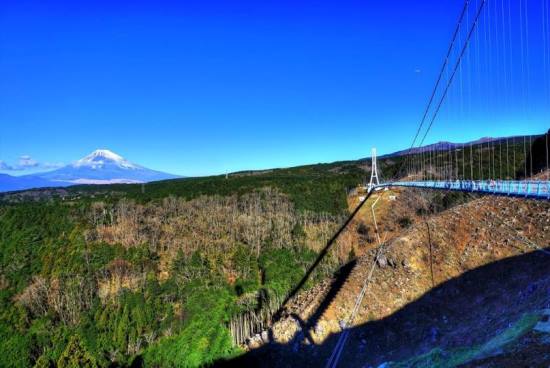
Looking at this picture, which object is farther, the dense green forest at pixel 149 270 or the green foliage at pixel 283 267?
the green foliage at pixel 283 267

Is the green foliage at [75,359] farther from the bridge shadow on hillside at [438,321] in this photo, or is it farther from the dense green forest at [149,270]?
the bridge shadow on hillside at [438,321]

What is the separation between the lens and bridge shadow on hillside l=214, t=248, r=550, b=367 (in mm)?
18062

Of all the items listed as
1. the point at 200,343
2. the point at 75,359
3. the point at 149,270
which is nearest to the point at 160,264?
the point at 149,270

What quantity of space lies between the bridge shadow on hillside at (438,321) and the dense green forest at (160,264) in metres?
4.64

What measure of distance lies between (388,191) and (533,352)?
58467 mm

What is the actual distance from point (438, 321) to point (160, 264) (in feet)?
162

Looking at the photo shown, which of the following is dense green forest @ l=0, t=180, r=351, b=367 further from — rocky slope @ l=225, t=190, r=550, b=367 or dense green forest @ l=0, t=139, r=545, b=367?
rocky slope @ l=225, t=190, r=550, b=367

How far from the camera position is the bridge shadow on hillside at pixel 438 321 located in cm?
1806

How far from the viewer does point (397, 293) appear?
2464cm

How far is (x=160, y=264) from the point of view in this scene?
62938 mm

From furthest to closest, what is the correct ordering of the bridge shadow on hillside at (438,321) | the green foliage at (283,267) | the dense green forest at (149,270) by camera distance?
the green foliage at (283,267) → the dense green forest at (149,270) → the bridge shadow on hillside at (438,321)

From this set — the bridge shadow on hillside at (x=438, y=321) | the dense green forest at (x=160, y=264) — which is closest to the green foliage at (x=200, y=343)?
the dense green forest at (x=160, y=264)

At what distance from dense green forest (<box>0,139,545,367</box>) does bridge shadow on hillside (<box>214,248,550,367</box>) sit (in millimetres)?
4641

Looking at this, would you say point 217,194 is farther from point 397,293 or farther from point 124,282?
point 397,293
